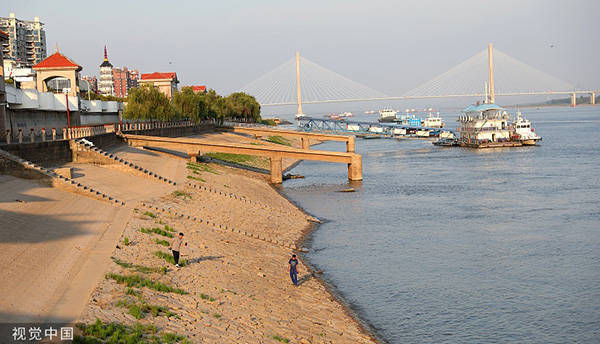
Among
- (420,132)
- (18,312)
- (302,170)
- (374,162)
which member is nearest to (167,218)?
(18,312)

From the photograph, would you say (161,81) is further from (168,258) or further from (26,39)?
(26,39)

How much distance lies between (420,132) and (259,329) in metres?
113

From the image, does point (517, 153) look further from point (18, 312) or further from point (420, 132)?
point (18, 312)

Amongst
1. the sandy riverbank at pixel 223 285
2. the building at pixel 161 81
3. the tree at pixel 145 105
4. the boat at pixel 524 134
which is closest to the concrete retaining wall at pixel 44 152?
the sandy riverbank at pixel 223 285

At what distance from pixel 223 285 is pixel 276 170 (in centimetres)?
3552

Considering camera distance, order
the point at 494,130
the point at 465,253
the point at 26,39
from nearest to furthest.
Result: the point at 465,253, the point at 494,130, the point at 26,39

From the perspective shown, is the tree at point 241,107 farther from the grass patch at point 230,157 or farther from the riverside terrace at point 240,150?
the riverside terrace at point 240,150

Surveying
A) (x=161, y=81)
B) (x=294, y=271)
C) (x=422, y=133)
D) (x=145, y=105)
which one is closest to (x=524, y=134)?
(x=422, y=133)

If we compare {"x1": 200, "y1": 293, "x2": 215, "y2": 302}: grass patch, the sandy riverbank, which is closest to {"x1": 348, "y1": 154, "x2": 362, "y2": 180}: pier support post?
the sandy riverbank

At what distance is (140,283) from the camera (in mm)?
18094

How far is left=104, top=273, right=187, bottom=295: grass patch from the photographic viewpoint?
17.8 meters

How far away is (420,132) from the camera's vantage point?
416 feet

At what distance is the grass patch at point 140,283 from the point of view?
17797mm

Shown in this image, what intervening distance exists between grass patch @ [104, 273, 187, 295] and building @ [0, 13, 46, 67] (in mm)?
169971
